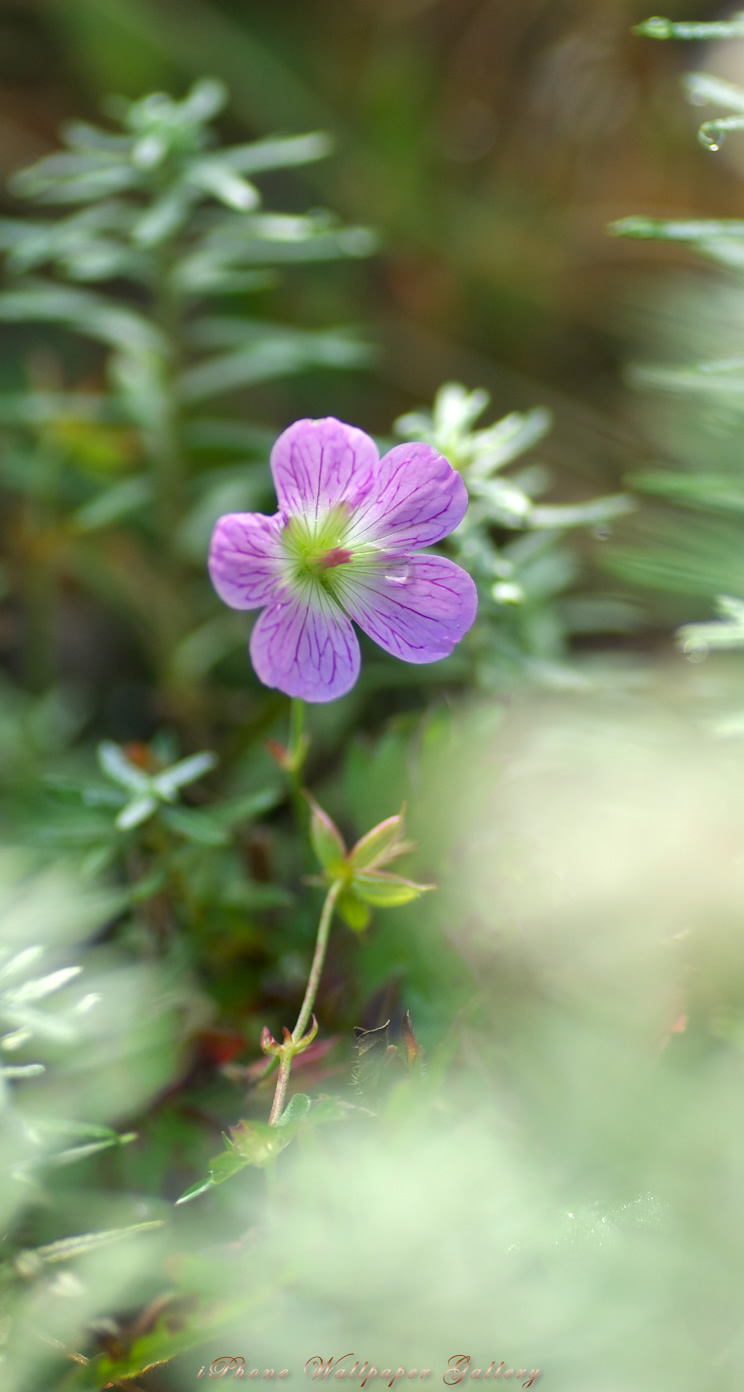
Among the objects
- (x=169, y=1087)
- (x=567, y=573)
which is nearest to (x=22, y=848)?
(x=169, y=1087)

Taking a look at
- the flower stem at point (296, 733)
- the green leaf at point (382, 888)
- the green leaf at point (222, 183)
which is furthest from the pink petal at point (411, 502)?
the green leaf at point (222, 183)

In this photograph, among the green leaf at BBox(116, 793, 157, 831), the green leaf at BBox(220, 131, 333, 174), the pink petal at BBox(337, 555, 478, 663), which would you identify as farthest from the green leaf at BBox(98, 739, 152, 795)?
the green leaf at BBox(220, 131, 333, 174)

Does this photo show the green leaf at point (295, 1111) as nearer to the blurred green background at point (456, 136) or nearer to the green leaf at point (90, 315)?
the green leaf at point (90, 315)

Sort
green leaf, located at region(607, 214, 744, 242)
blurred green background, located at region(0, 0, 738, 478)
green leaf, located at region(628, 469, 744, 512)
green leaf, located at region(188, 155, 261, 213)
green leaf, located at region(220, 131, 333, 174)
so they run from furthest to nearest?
1. blurred green background, located at region(0, 0, 738, 478)
2. green leaf, located at region(220, 131, 333, 174)
3. green leaf, located at region(188, 155, 261, 213)
4. green leaf, located at region(628, 469, 744, 512)
5. green leaf, located at region(607, 214, 744, 242)

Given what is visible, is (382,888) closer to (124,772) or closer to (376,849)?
(376,849)

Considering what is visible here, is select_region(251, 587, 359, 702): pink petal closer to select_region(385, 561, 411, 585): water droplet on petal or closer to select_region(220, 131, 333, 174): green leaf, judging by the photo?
select_region(385, 561, 411, 585): water droplet on petal

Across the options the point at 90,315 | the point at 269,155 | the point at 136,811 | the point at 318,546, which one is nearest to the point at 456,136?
the point at 269,155
